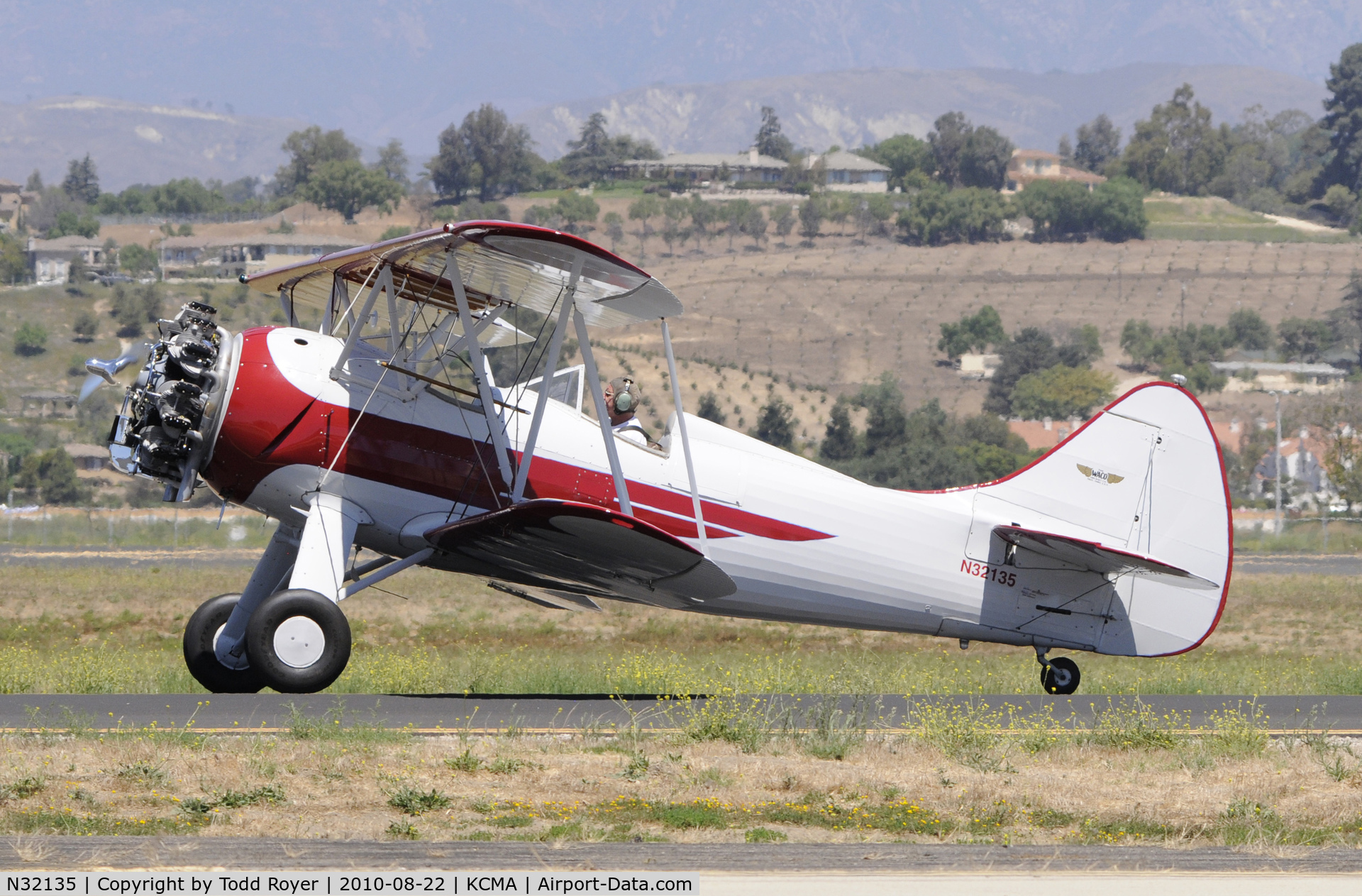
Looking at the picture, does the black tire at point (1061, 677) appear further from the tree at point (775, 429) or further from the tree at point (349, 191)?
the tree at point (349, 191)

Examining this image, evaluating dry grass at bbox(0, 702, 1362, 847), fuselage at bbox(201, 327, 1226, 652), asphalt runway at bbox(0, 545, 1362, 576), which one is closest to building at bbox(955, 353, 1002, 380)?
asphalt runway at bbox(0, 545, 1362, 576)

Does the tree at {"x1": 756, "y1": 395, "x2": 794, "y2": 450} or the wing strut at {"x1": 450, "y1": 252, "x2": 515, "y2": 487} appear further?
the tree at {"x1": 756, "y1": 395, "x2": 794, "y2": 450}

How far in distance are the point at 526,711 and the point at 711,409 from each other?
83.0m

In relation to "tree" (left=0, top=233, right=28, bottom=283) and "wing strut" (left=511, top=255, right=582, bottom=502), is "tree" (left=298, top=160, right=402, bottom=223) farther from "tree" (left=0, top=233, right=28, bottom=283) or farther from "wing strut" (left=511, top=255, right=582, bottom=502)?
"wing strut" (left=511, top=255, right=582, bottom=502)

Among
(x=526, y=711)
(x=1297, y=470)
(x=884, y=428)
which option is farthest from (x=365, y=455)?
(x=1297, y=470)

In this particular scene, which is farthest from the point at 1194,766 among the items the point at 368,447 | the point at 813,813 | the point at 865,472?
the point at 865,472

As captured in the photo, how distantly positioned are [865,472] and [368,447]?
58145 mm

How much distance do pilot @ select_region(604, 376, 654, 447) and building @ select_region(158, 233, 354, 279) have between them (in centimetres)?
14994

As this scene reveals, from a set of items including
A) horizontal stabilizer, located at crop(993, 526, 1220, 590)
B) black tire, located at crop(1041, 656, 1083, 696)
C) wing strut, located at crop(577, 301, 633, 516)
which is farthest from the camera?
black tire, located at crop(1041, 656, 1083, 696)

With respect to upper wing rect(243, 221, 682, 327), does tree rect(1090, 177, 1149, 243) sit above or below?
above

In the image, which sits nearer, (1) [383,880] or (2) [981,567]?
(1) [383,880]

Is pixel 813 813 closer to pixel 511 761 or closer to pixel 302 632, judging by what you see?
pixel 511 761

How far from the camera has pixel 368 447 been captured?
41.9 ft

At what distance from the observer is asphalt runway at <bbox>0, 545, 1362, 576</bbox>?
4000cm
